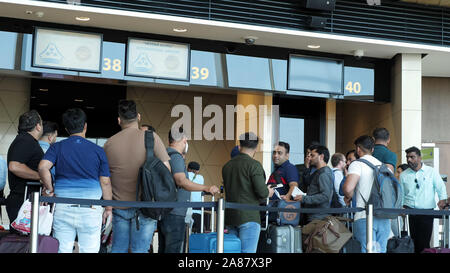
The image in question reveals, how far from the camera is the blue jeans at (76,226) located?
224 inches

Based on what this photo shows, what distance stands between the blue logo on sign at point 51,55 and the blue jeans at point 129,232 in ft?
14.3

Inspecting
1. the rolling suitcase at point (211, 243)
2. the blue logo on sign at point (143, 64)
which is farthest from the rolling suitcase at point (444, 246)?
the blue logo on sign at point (143, 64)

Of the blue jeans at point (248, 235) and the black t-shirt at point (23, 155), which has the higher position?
the black t-shirt at point (23, 155)

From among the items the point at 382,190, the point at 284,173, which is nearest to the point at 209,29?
the point at 284,173

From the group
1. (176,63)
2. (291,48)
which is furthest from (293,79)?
(176,63)

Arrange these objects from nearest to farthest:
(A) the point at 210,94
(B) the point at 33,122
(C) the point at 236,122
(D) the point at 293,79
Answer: (B) the point at 33,122
(D) the point at 293,79
(C) the point at 236,122
(A) the point at 210,94

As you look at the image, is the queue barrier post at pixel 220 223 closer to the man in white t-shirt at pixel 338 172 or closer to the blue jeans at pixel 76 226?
the blue jeans at pixel 76 226

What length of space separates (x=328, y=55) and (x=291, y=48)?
2.14 feet

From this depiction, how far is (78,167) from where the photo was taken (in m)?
5.72

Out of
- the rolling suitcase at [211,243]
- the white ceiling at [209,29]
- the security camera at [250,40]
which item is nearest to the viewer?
the rolling suitcase at [211,243]

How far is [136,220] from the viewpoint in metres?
5.82
